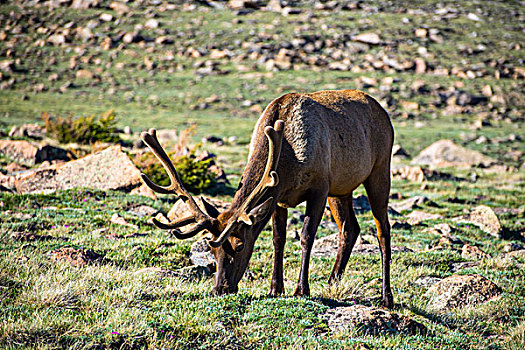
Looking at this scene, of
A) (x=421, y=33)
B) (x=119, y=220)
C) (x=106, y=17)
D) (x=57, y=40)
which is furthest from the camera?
(x=106, y=17)

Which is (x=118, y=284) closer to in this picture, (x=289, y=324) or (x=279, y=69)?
(x=289, y=324)

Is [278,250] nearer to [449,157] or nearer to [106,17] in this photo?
[449,157]

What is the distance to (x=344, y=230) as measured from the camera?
26.4 ft

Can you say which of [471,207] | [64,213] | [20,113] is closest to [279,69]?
[20,113]

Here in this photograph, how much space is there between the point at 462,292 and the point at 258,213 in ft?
11.0

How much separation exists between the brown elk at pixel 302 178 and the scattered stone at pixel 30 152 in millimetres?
9500

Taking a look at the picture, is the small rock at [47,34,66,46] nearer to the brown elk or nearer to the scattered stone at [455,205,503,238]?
the scattered stone at [455,205,503,238]

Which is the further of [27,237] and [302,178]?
[27,237]

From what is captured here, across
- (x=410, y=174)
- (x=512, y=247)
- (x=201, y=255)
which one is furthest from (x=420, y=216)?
(x=201, y=255)

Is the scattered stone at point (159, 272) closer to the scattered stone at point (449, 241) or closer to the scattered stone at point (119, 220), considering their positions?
the scattered stone at point (119, 220)

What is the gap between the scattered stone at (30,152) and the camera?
14.7 meters

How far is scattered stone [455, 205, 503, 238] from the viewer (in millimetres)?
11738

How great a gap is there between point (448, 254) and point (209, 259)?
438 centimetres

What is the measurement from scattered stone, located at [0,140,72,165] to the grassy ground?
3.97 metres
